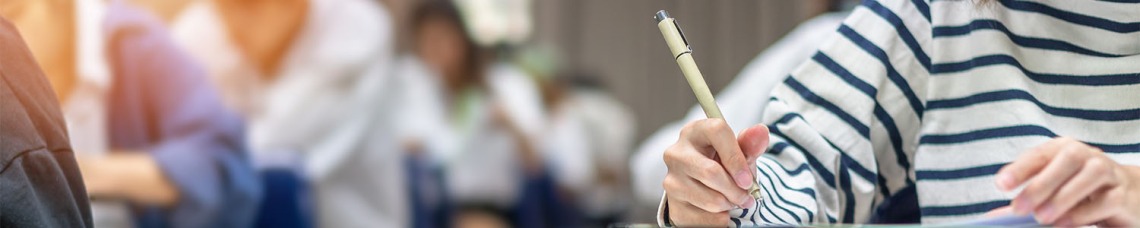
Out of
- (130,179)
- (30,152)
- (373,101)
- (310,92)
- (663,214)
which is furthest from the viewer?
(373,101)

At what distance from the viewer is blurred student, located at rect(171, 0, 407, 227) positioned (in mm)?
1279

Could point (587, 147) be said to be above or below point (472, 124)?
below

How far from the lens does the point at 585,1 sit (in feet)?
8.87

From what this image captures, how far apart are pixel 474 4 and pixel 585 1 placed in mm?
483

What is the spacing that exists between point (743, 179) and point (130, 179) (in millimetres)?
595

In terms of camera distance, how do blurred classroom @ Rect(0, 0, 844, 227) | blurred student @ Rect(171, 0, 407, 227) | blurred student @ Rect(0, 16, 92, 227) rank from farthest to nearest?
blurred student @ Rect(171, 0, 407, 227), blurred classroom @ Rect(0, 0, 844, 227), blurred student @ Rect(0, 16, 92, 227)

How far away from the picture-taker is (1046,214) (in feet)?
1.44

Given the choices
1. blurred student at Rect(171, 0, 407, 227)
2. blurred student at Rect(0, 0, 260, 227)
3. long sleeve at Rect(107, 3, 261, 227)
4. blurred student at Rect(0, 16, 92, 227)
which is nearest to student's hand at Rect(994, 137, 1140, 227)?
blurred student at Rect(0, 16, 92, 227)

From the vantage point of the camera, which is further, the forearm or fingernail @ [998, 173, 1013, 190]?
the forearm

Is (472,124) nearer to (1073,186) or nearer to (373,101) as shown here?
(373,101)

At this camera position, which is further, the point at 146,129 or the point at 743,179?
the point at 146,129

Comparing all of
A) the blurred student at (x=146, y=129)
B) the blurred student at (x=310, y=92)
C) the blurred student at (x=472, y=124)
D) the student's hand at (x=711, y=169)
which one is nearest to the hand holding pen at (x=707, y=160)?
the student's hand at (x=711, y=169)

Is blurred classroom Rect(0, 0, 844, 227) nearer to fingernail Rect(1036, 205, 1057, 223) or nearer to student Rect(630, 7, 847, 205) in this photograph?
student Rect(630, 7, 847, 205)

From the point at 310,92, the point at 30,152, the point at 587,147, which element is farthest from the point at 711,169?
the point at 587,147
